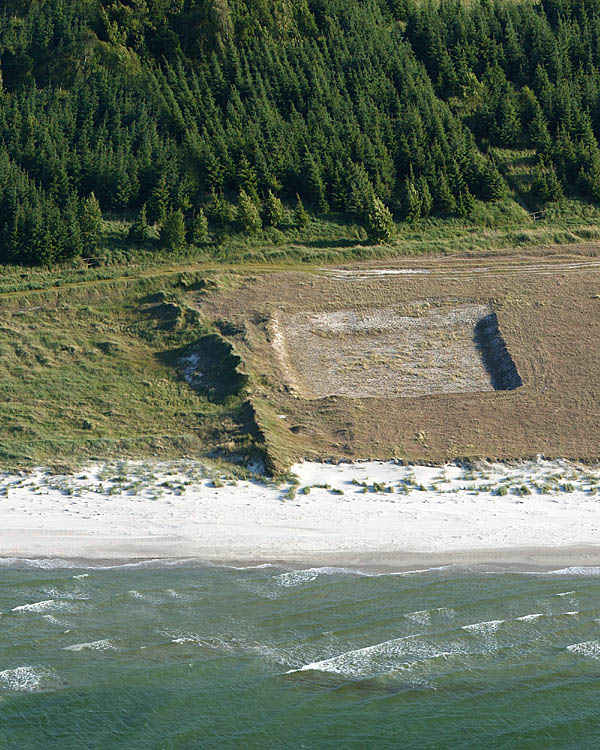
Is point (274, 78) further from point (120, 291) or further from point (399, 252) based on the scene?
point (120, 291)

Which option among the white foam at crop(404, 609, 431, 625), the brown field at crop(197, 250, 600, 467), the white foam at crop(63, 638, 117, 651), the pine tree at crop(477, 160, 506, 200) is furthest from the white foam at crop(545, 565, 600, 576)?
the pine tree at crop(477, 160, 506, 200)

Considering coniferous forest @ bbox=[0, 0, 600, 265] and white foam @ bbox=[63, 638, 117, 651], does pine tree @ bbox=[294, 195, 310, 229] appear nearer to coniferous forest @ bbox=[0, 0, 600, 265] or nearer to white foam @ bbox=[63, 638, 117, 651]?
coniferous forest @ bbox=[0, 0, 600, 265]

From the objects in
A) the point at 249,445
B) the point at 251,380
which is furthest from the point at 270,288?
the point at 249,445

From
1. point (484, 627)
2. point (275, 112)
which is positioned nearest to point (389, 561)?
point (484, 627)

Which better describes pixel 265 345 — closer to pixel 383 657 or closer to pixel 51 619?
pixel 51 619

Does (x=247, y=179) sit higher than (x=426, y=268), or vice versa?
(x=247, y=179)

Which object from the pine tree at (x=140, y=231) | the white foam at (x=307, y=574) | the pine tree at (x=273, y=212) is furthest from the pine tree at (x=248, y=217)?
the white foam at (x=307, y=574)
